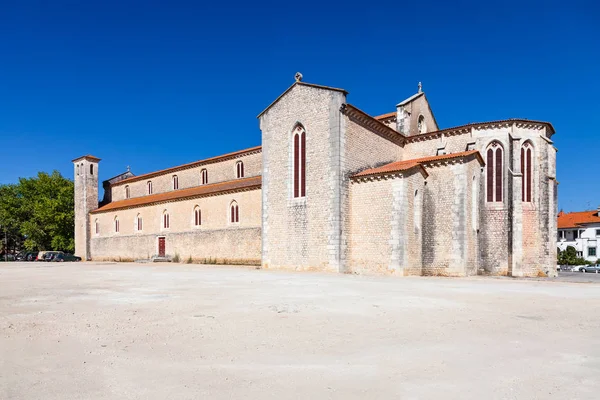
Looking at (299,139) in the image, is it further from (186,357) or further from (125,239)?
(125,239)

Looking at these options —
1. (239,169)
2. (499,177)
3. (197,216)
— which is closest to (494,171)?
(499,177)

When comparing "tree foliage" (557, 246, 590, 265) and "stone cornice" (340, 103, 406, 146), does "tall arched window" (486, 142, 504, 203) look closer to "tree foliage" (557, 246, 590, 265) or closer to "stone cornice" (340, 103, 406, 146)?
"stone cornice" (340, 103, 406, 146)

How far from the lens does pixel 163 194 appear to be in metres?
43.3

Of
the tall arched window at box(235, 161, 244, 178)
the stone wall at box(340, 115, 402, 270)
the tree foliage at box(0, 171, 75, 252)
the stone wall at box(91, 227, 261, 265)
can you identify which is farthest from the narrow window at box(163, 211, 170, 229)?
the stone wall at box(340, 115, 402, 270)

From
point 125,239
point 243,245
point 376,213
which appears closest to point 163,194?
point 125,239

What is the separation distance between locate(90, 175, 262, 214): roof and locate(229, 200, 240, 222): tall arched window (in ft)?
4.15

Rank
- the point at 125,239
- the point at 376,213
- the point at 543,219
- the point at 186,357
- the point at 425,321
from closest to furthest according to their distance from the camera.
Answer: the point at 186,357
the point at 425,321
the point at 376,213
the point at 543,219
the point at 125,239

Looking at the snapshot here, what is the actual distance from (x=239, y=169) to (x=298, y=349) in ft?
107

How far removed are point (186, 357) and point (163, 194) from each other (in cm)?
4023

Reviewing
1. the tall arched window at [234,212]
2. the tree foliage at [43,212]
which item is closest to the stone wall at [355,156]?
the tall arched window at [234,212]

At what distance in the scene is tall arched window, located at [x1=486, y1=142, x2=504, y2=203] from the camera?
24.6 meters

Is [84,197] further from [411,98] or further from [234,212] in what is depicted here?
[411,98]

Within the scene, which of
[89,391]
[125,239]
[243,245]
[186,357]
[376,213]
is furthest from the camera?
[125,239]

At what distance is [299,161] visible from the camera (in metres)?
25.1
